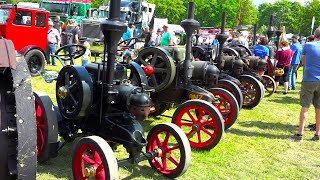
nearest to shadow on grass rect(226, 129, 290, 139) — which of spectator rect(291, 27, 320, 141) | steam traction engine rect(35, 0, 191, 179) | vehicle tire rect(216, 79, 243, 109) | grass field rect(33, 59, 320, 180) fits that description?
grass field rect(33, 59, 320, 180)

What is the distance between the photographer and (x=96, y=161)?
2945 mm

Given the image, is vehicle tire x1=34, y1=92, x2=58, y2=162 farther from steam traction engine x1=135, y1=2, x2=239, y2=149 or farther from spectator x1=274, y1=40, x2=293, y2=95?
spectator x1=274, y1=40, x2=293, y2=95

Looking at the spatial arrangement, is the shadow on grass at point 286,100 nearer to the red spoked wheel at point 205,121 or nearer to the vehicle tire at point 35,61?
the red spoked wheel at point 205,121

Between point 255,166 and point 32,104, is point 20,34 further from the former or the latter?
point 32,104

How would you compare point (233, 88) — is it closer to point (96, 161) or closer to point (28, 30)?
point (96, 161)

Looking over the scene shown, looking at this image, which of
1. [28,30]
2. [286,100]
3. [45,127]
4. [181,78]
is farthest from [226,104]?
[28,30]

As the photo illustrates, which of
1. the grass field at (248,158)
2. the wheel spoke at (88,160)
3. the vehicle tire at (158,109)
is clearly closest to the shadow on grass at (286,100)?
the grass field at (248,158)

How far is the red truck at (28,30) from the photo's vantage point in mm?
8398

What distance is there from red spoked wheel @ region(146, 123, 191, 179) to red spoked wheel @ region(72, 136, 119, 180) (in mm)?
725

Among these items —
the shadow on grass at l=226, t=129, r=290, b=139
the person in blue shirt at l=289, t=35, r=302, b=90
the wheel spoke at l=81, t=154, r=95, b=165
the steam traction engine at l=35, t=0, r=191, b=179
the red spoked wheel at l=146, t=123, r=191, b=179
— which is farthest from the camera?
the person in blue shirt at l=289, t=35, r=302, b=90

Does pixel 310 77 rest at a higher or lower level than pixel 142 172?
higher

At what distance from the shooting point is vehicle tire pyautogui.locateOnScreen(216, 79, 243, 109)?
627 cm

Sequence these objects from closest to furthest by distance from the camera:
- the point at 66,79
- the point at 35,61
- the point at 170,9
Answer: the point at 66,79, the point at 35,61, the point at 170,9

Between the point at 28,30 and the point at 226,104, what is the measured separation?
5541mm
